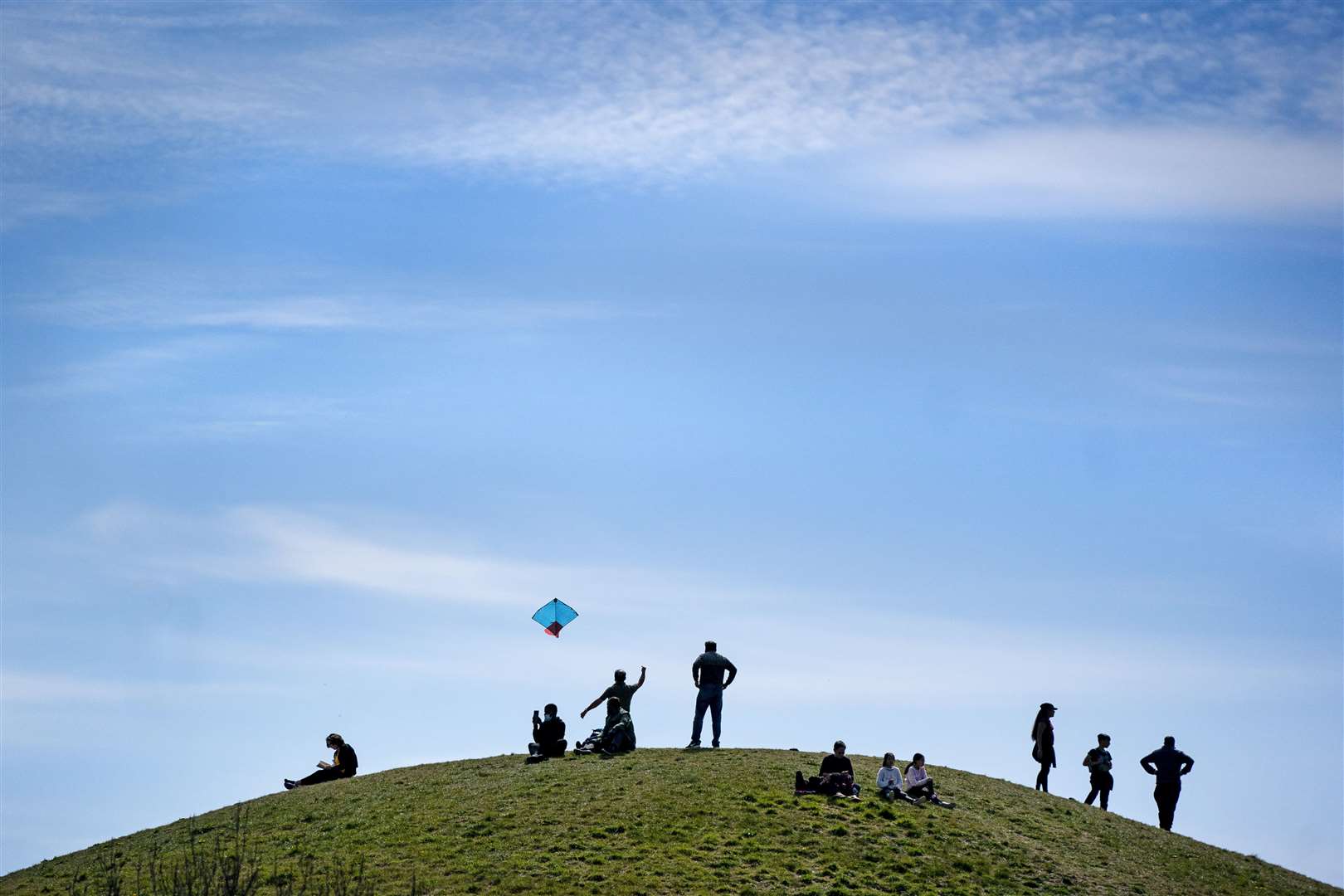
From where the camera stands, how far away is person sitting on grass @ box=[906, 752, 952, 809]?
123 feet

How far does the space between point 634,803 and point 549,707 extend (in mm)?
6569

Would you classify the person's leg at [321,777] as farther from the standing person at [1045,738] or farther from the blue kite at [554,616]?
the standing person at [1045,738]

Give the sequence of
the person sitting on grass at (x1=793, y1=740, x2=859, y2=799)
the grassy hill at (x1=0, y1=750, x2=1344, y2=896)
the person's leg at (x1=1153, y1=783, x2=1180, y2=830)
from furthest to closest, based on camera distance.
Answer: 1. the person's leg at (x1=1153, y1=783, x2=1180, y2=830)
2. the person sitting on grass at (x1=793, y1=740, x2=859, y2=799)
3. the grassy hill at (x1=0, y1=750, x2=1344, y2=896)

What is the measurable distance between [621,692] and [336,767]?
8862 millimetres

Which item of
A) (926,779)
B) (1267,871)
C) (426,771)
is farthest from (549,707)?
(1267,871)

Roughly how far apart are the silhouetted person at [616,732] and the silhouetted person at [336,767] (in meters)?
7.63

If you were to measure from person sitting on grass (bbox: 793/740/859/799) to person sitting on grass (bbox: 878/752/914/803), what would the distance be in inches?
28.0

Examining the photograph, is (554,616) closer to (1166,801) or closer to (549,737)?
(549,737)

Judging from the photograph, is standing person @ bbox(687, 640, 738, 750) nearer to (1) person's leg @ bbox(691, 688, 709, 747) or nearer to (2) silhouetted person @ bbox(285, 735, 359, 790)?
(1) person's leg @ bbox(691, 688, 709, 747)

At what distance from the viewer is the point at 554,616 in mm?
44594

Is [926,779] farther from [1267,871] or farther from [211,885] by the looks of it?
[211,885]

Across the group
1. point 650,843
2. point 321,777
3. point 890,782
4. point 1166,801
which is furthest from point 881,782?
point 321,777

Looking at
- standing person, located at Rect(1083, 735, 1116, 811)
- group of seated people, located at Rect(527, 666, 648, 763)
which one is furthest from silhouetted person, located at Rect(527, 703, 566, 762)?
standing person, located at Rect(1083, 735, 1116, 811)

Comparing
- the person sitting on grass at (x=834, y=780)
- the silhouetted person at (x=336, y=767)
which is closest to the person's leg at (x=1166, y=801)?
the person sitting on grass at (x=834, y=780)
